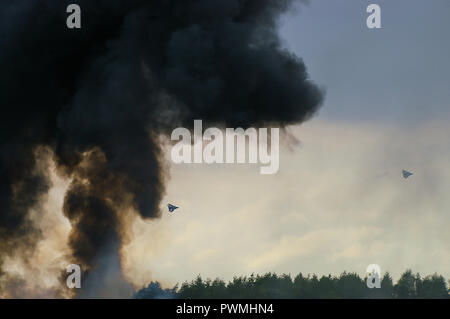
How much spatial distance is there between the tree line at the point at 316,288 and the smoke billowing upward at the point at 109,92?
2029cm

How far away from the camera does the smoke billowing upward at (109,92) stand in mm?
113125

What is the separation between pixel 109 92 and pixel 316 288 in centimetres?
4127

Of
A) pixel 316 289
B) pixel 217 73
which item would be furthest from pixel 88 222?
pixel 316 289

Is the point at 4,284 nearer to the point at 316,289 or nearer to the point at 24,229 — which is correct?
the point at 24,229

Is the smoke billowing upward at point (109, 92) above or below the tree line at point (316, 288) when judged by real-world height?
above

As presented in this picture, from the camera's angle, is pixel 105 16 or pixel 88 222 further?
pixel 105 16

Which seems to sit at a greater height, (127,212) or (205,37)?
(205,37)

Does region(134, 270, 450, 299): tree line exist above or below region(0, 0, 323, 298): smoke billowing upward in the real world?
below

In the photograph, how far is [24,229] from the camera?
126 metres

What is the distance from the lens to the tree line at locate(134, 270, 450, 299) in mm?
125500

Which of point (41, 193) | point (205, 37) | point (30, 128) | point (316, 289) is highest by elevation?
point (205, 37)

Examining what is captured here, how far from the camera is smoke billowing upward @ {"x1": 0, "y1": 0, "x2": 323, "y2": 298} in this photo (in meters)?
113

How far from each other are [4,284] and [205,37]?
143 feet

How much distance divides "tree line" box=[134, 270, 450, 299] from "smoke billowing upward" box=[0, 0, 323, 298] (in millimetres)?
20293
